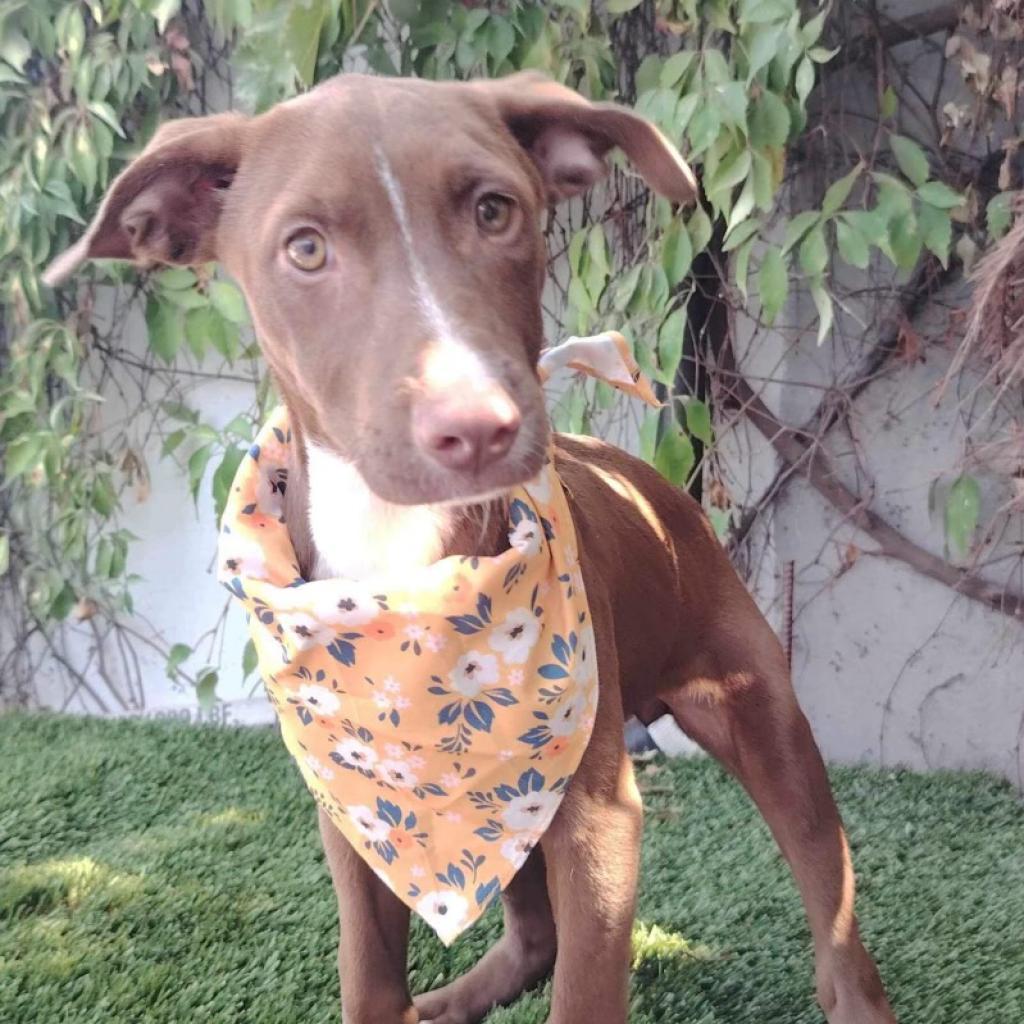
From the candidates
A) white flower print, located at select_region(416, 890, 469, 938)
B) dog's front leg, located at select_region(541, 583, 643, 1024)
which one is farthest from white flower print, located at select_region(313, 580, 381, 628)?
white flower print, located at select_region(416, 890, 469, 938)

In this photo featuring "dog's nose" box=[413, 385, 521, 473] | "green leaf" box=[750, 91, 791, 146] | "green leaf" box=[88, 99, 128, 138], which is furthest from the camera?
"green leaf" box=[88, 99, 128, 138]

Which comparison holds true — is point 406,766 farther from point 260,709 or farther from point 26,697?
point 26,697

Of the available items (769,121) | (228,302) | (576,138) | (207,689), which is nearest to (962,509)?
(769,121)

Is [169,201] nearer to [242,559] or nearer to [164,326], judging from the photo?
[242,559]

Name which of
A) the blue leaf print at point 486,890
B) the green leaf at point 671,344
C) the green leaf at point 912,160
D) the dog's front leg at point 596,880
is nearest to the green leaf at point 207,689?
the green leaf at point 671,344

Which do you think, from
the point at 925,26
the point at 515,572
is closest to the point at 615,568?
the point at 515,572

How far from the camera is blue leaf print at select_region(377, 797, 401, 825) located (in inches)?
64.1

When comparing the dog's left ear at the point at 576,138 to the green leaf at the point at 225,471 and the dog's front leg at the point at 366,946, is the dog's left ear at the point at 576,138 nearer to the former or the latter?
the dog's front leg at the point at 366,946

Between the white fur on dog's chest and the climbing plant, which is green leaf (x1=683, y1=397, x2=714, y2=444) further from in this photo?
the white fur on dog's chest

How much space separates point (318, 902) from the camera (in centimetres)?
241

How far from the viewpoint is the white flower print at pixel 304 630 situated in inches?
58.3

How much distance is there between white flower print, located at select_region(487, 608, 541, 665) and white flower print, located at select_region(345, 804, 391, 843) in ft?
1.02

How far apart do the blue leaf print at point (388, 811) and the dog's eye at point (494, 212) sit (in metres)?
0.79

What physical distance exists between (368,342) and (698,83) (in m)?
1.43
